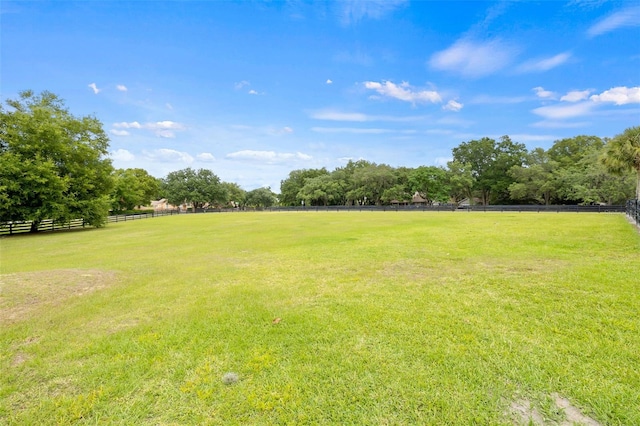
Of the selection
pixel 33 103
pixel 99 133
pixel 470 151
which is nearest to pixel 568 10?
pixel 99 133

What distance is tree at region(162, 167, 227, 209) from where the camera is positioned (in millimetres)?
63656

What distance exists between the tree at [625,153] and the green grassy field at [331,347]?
18.4m

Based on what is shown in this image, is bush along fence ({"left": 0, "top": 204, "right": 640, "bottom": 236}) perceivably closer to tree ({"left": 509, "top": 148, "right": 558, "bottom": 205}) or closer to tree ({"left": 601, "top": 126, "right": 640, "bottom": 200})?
tree ({"left": 601, "top": 126, "right": 640, "bottom": 200})

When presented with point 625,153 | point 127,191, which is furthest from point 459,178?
point 127,191

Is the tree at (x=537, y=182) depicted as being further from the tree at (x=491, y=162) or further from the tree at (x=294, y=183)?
the tree at (x=294, y=183)

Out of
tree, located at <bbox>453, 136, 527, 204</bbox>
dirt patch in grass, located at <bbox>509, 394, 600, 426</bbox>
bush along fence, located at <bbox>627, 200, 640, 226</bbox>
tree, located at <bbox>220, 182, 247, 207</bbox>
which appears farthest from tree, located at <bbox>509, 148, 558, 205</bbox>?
tree, located at <bbox>220, 182, 247, 207</bbox>

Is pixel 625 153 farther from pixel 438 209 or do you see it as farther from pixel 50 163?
pixel 50 163

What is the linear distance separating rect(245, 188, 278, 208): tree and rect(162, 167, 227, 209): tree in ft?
44.6

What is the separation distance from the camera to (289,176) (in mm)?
73188

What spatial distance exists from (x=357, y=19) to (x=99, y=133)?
22.5 m

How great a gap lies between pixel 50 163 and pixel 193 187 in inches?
1918

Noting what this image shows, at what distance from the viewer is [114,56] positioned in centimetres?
1602

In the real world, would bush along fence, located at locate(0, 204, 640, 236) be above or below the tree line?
below

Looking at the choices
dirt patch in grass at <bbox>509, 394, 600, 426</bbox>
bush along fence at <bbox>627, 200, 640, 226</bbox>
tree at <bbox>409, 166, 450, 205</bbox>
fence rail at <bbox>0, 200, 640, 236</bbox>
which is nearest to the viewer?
dirt patch in grass at <bbox>509, 394, 600, 426</bbox>
